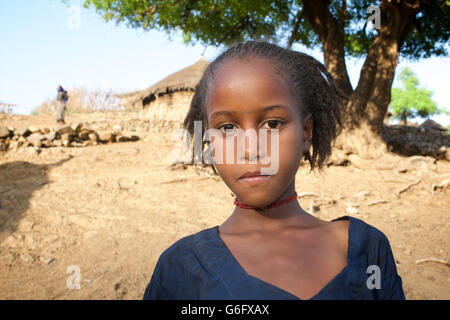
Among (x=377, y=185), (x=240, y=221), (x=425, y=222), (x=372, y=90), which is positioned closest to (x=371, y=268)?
(x=240, y=221)

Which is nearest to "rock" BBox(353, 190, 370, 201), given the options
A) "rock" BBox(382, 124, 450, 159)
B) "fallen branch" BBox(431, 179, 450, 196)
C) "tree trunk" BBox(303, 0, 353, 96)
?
"fallen branch" BBox(431, 179, 450, 196)

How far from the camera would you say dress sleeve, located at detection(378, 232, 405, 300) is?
1114 millimetres

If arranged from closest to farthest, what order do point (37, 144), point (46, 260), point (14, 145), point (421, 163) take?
point (46, 260) → point (421, 163) → point (14, 145) → point (37, 144)

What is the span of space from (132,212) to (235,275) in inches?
172

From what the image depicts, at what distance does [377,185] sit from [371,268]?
5.79 metres

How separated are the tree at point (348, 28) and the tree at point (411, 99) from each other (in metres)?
31.2

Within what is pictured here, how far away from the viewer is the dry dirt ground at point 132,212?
11.4 feet

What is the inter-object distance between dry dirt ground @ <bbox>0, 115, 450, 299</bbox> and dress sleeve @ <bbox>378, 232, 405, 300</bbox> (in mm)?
2386

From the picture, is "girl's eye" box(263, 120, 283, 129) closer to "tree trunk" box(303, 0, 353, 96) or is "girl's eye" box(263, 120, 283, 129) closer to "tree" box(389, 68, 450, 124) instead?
"tree trunk" box(303, 0, 353, 96)

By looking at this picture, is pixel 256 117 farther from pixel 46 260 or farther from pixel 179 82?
pixel 179 82

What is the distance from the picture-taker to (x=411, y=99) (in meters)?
39.3

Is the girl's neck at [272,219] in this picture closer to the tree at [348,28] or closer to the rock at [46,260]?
the rock at [46,260]

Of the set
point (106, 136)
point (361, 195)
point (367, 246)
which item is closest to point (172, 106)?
point (106, 136)

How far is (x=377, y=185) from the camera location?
632 centimetres
